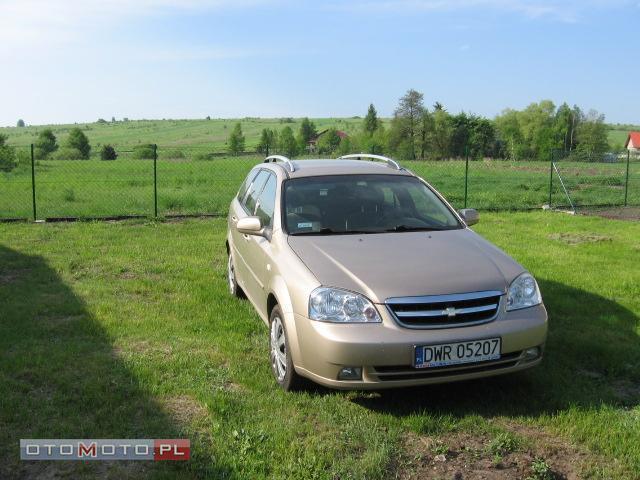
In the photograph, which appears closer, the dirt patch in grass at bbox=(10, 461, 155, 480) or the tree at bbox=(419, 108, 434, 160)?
the dirt patch in grass at bbox=(10, 461, 155, 480)

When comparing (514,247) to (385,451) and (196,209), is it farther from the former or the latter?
(196,209)

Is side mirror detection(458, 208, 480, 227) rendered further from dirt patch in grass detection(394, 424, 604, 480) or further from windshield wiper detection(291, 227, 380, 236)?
dirt patch in grass detection(394, 424, 604, 480)

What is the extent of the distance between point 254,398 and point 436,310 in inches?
54.1

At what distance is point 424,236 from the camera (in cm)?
472

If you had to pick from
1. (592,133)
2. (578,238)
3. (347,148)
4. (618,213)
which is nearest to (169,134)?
(592,133)

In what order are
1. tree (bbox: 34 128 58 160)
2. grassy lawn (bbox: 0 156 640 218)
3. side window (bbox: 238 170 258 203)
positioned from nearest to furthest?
side window (bbox: 238 170 258 203) → grassy lawn (bbox: 0 156 640 218) → tree (bbox: 34 128 58 160)

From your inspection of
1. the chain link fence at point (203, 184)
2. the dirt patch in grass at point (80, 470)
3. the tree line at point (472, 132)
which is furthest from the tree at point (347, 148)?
the dirt patch in grass at point (80, 470)

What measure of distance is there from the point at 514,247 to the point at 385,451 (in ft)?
23.1

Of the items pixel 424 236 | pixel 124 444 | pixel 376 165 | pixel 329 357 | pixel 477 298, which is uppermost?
pixel 376 165

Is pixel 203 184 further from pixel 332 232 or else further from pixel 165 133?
pixel 165 133

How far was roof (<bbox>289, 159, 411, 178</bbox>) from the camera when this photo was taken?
5398 millimetres

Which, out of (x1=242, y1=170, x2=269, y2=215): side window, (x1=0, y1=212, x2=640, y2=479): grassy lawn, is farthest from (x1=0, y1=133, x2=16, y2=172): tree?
(x1=242, y1=170, x2=269, y2=215): side window

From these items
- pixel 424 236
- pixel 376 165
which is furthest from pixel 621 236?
pixel 424 236

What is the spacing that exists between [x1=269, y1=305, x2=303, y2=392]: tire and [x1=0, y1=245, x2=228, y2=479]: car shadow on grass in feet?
2.68
